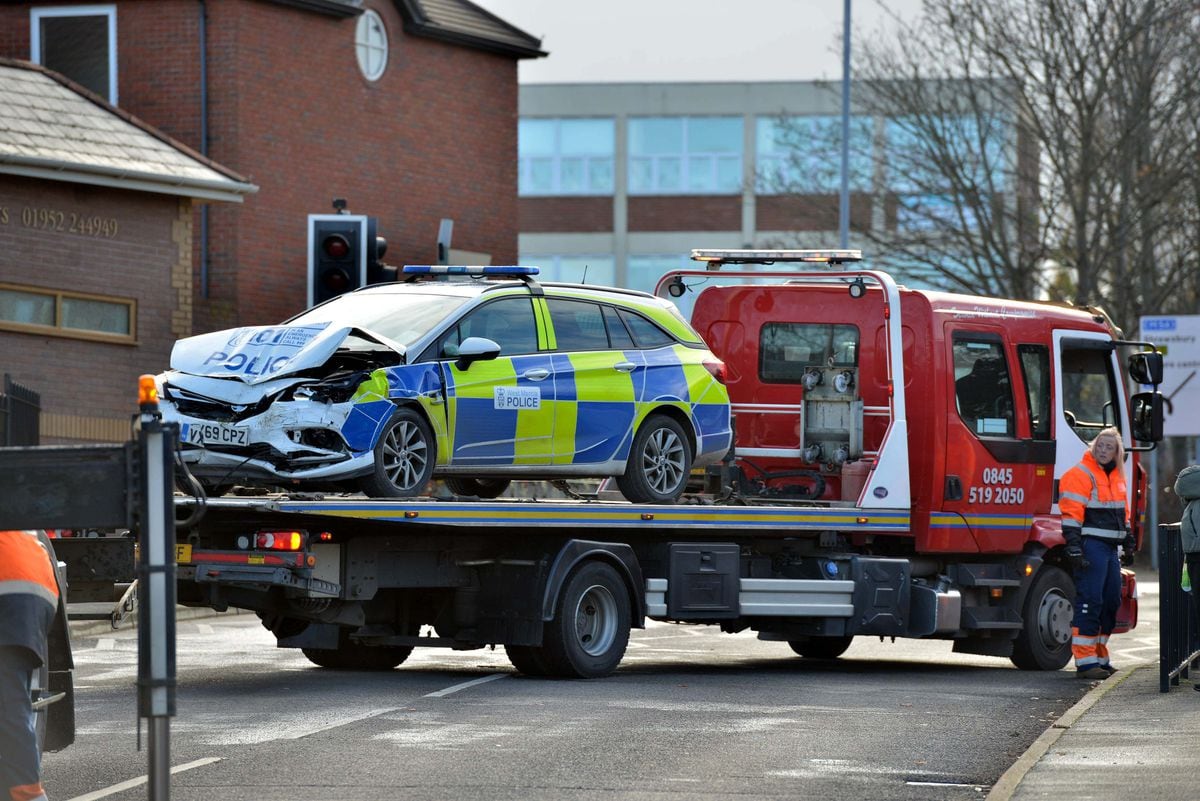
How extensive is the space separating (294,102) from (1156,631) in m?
14.2

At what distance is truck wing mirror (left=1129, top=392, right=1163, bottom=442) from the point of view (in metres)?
17.6

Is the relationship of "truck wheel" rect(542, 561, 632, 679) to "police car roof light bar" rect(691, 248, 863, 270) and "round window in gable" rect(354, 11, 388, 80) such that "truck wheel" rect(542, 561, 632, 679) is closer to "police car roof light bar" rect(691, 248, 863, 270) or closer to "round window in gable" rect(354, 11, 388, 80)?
"police car roof light bar" rect(691, 248, 863, 270)

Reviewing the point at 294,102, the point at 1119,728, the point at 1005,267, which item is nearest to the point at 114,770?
the point at 1119,728

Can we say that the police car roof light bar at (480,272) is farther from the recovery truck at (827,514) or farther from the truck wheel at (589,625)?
the truck wheel at (589,625)

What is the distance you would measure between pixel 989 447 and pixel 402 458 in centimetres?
547

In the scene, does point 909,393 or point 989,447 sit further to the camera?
point 989,447

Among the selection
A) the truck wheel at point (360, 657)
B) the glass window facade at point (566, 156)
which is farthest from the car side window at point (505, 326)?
the glass window facade at point (566, 156)

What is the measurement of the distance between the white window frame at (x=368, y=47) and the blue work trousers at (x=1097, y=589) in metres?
18.1

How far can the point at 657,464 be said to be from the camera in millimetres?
15578

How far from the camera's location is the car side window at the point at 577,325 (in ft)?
49.5

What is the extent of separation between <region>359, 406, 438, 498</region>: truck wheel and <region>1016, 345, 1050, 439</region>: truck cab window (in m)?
5.61

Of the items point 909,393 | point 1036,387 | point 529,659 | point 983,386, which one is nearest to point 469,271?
point 529,659

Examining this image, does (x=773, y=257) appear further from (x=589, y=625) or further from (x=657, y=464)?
(x=589, y=625)

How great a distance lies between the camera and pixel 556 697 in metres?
13.3
